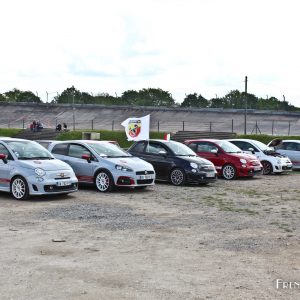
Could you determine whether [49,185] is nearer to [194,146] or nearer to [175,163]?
[175,163]

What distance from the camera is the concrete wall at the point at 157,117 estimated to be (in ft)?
173

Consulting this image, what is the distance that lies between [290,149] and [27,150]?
14900 millimetres

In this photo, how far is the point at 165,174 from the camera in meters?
16.9

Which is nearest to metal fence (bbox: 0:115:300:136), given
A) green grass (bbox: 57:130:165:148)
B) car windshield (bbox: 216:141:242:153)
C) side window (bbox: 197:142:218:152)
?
green grass (bbox: 57:130:165:148)

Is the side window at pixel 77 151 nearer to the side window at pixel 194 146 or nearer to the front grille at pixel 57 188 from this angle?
the front grille at pixel 57 188

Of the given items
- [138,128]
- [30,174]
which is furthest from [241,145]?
[30,174]

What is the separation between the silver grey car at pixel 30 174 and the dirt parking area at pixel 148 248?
0.31m

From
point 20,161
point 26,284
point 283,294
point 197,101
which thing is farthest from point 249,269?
point 197,101

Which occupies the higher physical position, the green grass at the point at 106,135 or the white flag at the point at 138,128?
the green grass at the point at 106,135

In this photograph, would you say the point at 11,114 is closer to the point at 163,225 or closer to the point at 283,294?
the point at 163,225

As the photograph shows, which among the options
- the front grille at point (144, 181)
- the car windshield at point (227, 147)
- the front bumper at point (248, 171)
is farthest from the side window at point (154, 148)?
the front bumper at point (248, 171)

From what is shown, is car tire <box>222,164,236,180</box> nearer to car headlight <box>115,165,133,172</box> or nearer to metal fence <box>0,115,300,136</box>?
car headlight <box>115,165,133,172</box>

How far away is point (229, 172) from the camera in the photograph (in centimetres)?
1939

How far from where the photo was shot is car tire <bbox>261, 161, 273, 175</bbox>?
71.4 feet
